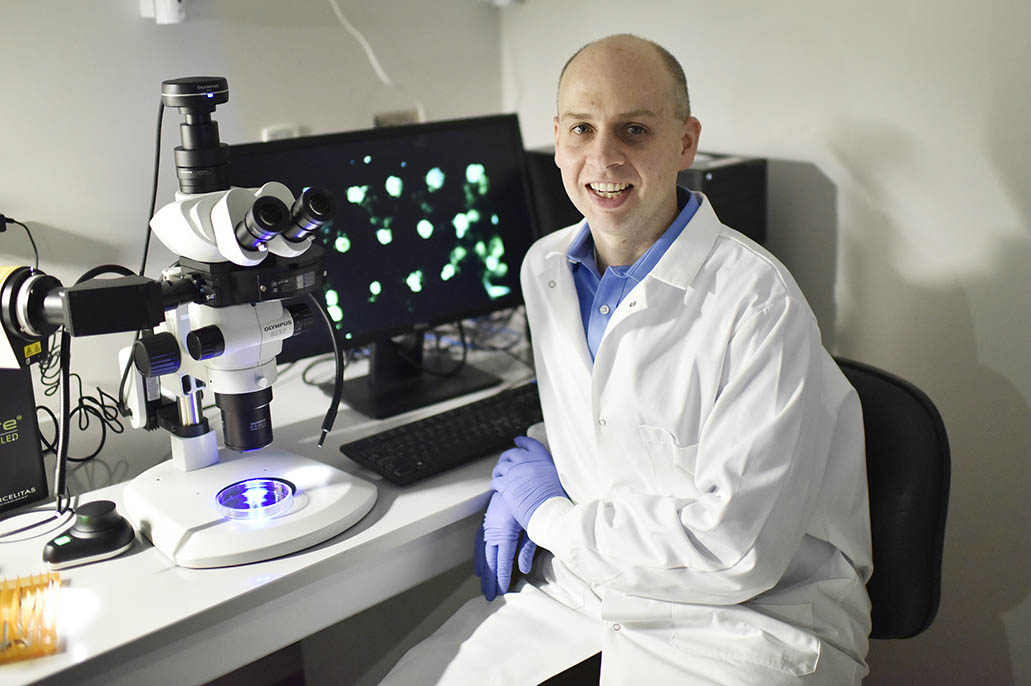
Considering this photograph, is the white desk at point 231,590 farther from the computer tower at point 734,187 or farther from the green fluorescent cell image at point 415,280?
the computer tower at point 734,187

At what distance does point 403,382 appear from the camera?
182cm

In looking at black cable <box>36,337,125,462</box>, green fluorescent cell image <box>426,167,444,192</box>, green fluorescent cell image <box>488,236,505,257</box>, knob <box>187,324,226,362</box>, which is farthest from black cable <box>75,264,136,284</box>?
green fluorescent cell image <box>488,236,505,257</box>

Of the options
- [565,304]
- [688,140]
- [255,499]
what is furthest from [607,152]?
[255,499]

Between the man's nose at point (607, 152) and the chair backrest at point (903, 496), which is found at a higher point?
the man's nose at point (607, 152)

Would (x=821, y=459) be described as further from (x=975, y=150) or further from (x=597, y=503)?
(x=975, y=150)

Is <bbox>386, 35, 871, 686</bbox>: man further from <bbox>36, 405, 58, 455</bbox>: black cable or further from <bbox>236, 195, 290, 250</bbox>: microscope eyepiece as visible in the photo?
<bbox>36, 405, 58, 455</bbox>: black cable

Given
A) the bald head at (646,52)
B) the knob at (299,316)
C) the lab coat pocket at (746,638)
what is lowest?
the lab coat pocket at (746,638)

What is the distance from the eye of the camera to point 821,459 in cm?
127

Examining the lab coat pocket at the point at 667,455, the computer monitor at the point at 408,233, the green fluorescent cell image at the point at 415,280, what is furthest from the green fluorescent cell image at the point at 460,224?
the lab coat pocket at the point at 667,455

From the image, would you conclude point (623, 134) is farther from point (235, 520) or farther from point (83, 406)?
point (83, 406)

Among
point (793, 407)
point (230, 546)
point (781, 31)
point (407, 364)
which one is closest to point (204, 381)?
point (230, 546)

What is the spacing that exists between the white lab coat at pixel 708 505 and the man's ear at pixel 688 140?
11 cm

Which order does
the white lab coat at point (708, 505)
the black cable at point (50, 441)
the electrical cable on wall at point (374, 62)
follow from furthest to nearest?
the electrical cable on wall at point (374, 62), the black cable at point (50, 441), the white lab coat at point (708, 505)

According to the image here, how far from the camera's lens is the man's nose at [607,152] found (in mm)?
1397
